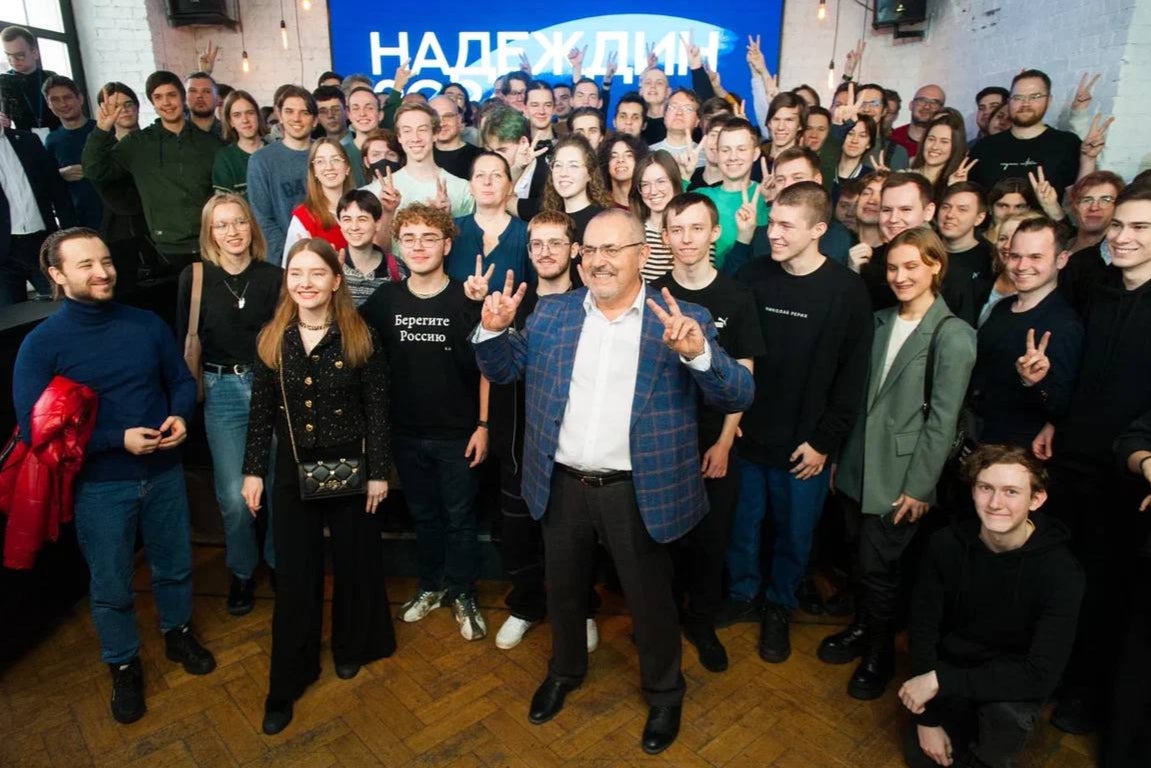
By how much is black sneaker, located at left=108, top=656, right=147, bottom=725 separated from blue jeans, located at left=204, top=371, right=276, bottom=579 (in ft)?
1.99

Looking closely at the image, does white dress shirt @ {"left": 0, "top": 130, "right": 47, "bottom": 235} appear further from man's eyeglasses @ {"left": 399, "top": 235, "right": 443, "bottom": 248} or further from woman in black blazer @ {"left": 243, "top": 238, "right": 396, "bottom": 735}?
man's eyeglasses @ {"left": 399, "top": 235, "right": 443, "bottom": 248}

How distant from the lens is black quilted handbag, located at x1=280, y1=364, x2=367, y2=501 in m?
2.43

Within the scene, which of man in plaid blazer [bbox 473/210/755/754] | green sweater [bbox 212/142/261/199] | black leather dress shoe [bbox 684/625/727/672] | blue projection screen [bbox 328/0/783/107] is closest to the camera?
man in plaid blazer [bbox 473/210/755/754]

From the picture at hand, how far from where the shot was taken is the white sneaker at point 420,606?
3115mm

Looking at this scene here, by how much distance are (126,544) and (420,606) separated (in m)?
1.16

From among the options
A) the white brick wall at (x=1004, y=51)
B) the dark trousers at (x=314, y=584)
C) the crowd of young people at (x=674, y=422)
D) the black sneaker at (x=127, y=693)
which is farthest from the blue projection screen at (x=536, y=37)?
the black sneaker at (x=127, y=693)

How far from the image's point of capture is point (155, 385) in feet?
8.44

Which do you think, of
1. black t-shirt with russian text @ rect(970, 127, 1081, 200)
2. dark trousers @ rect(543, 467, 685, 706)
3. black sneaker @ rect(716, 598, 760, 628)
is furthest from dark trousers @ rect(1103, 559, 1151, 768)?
black t-shirt with russian text @ rect(970, 127, 1081, 200)

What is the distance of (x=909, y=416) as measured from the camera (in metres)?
2.57

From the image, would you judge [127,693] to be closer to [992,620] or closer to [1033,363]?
[992,620]

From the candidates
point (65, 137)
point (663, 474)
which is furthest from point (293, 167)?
point (663, 474)

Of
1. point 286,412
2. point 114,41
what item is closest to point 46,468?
point 286,412

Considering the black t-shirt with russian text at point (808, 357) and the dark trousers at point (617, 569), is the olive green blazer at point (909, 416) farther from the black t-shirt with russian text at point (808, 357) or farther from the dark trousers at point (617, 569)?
the dark trousers at point (617, 569)

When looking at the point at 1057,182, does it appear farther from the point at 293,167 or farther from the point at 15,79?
the point at 15,79
